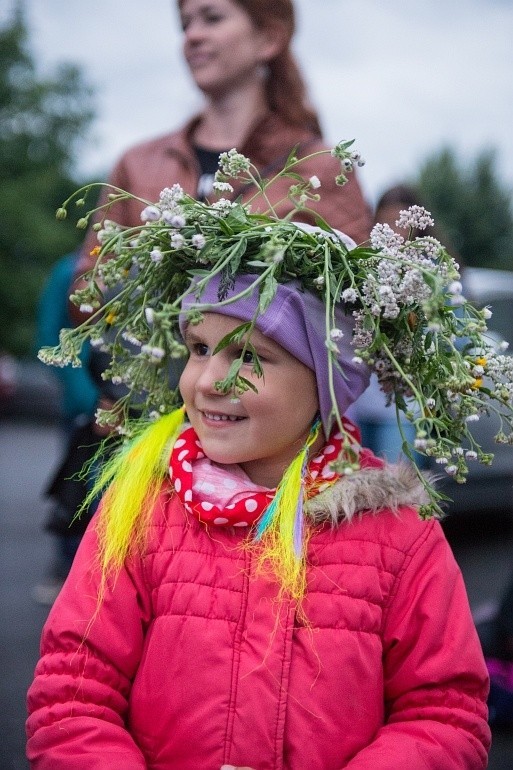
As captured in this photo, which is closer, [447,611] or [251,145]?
[447,611]

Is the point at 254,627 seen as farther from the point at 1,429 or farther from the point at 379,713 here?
the point at 1,429

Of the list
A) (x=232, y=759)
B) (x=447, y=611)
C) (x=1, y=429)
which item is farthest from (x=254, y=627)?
(x=1, y=429)

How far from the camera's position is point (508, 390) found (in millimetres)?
1940

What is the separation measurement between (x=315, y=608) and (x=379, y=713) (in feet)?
0.86

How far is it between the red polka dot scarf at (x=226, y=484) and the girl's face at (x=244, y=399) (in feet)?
0.19

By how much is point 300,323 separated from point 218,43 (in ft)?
4.70

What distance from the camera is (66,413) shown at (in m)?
4.39

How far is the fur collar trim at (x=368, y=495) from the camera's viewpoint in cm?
200

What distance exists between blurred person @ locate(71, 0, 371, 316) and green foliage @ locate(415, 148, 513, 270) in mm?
31821

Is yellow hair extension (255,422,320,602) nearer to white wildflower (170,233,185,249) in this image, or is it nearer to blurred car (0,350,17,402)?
white wildflower (170,233,185,249)

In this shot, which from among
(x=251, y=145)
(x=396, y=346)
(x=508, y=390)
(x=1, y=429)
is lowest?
(x=1, y=429)

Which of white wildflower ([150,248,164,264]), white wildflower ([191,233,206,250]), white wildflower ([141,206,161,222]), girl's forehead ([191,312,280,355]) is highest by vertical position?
white wildflower ([141,206,161,222])

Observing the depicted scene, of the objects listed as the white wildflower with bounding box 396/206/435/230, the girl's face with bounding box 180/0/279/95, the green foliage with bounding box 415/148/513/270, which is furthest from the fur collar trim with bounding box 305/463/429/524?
the green foliage with bounding box 415/148/513/270

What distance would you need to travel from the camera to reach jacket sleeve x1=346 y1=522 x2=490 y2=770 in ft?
6.13
